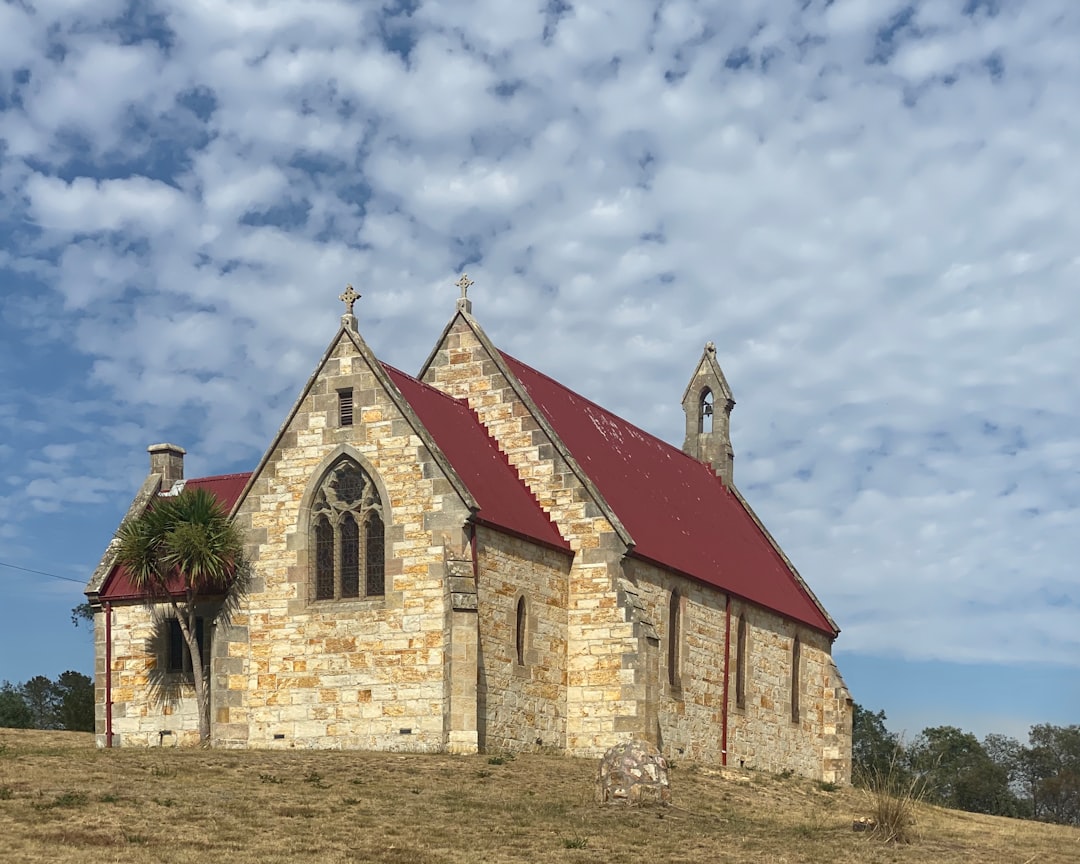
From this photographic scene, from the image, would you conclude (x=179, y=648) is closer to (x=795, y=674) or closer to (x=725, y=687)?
(x=725, y=687)

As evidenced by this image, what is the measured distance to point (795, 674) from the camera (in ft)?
163

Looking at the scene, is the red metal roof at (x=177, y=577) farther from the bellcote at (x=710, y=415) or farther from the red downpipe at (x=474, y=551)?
the bellcote at (x=710, y=415)

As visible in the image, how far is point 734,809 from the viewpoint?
106 ft

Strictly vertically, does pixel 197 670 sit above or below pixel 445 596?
below

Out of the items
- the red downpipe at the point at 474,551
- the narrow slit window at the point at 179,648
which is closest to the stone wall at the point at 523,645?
the red downpipe at the point at 474,551

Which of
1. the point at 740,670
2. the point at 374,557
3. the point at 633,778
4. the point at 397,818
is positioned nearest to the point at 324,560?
the point at 374,557

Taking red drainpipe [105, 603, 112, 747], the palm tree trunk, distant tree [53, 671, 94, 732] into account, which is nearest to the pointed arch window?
the palm tree trunk

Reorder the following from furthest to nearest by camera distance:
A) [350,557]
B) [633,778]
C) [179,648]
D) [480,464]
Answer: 1. [179,648]
2. [480,464]
3. [350,557]
4. [633,778]

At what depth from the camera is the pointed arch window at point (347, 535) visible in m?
36.1

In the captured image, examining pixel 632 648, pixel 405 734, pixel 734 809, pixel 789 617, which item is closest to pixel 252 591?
pixel 405 734

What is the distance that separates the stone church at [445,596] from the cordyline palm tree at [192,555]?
479 millimetres

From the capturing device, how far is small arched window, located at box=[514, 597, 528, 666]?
37.0 metres

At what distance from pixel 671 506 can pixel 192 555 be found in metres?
15.5

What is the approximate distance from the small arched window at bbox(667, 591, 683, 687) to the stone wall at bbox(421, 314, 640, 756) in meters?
2.99
